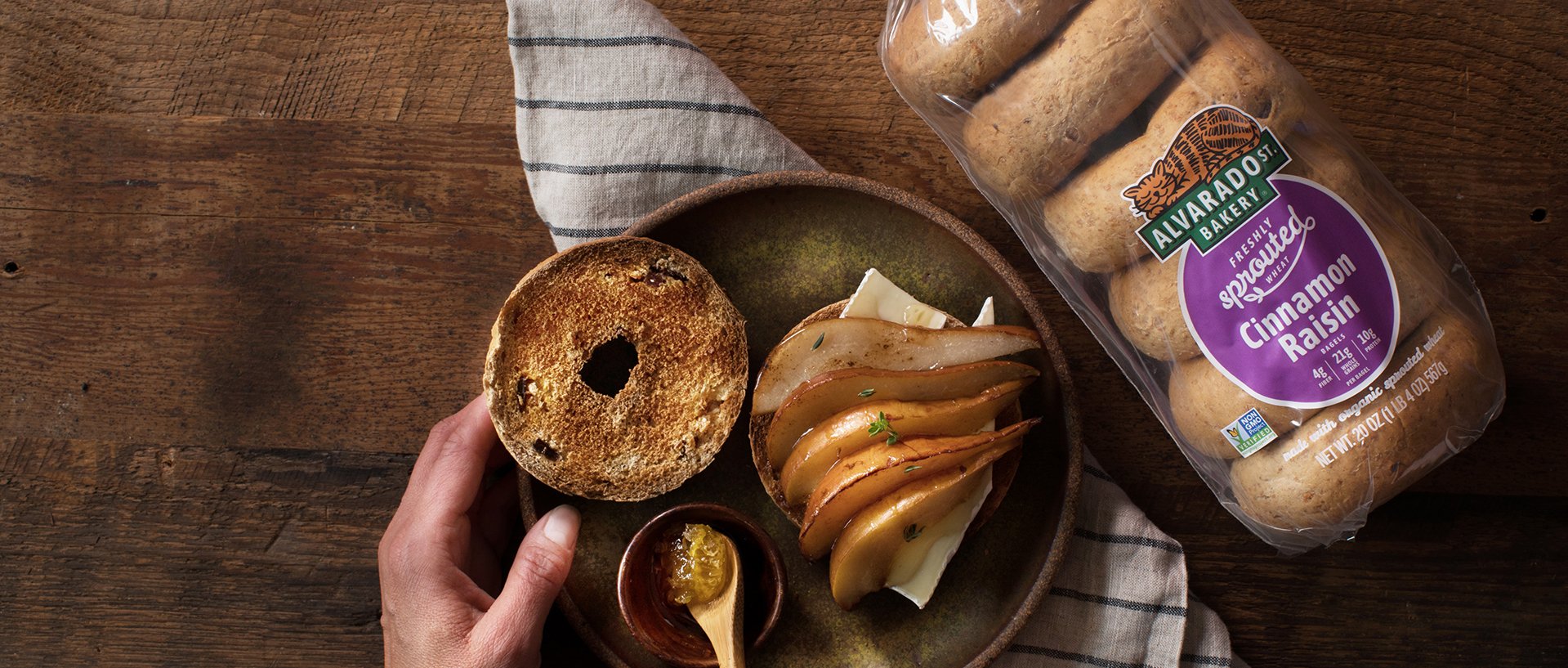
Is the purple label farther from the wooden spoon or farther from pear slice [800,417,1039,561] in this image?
the wooden spoon

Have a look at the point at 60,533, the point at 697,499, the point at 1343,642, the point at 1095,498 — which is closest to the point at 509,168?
the point at 697,499

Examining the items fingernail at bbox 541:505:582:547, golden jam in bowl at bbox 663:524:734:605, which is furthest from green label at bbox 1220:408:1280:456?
fingernail at bbox 541:505:582:547

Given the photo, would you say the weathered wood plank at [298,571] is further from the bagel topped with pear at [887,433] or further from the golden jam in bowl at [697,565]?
the golden jam in bowl at [697,565]

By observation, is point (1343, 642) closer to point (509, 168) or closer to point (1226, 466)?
point (1226, 466)

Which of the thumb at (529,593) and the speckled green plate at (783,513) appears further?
the speckled green plate at (783,513)

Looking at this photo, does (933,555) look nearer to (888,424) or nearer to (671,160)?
(888,424)

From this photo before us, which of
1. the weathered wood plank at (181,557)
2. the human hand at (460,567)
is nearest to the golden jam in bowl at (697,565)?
the human hand at (460,567)

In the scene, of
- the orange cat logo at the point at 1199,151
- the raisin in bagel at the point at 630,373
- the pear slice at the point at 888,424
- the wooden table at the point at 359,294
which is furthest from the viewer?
the wooden table at the point at 359,294

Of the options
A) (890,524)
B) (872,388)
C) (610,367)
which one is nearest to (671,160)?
(610,367)
